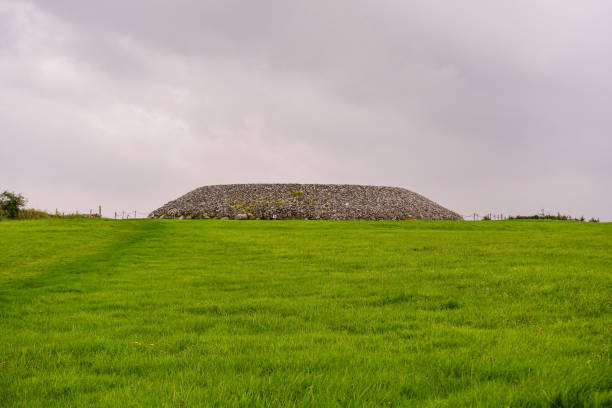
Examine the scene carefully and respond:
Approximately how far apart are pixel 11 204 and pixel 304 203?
3707cm

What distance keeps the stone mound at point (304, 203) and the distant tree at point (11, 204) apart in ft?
54.4

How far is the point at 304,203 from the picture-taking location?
2274 inches

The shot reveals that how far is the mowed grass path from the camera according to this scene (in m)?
4.84

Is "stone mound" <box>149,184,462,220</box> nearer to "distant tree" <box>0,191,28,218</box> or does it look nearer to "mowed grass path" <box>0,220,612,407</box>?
"distant tree" <box>0,191,28,218</box>

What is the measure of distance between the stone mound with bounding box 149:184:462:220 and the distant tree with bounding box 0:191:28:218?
54.4 feet

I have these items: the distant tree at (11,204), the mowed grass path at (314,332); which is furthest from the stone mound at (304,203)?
the mowed grass path at (314,332)

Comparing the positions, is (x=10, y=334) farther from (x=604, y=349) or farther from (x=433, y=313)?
(x=604, y=349)

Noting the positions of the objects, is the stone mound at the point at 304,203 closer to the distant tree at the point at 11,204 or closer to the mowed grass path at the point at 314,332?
the distant tree at the point at 11,204

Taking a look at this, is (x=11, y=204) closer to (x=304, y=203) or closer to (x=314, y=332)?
(x=304, y=203)

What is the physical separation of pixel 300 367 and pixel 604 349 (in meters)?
4.74

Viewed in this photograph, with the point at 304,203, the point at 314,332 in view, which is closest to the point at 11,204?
the point at 304,203

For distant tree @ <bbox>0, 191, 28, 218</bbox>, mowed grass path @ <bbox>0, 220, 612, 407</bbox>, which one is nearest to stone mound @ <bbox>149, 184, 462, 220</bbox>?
distant tree @ <bbox>0, 191, 28, 218</bbox>

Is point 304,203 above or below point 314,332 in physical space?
above

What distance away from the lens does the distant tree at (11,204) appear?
50081 millimetres
